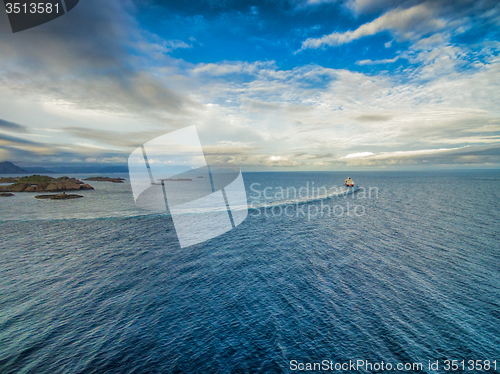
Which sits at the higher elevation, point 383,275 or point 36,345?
point 36,345

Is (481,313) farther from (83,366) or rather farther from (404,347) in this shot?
(83,366)

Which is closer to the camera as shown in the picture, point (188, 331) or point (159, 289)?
point (188, 331)

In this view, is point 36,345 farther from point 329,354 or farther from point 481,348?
point 481,348

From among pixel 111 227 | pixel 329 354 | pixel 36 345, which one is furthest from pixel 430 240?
pixel 111 227

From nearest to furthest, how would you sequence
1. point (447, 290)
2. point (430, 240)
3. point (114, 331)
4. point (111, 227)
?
point (114, 331)
point (447, 290)
point (430, 240)
point (111, 227)

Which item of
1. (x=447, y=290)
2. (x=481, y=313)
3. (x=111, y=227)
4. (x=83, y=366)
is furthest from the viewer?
(x=111, y=227)

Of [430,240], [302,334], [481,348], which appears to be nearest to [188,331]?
[302,334]
